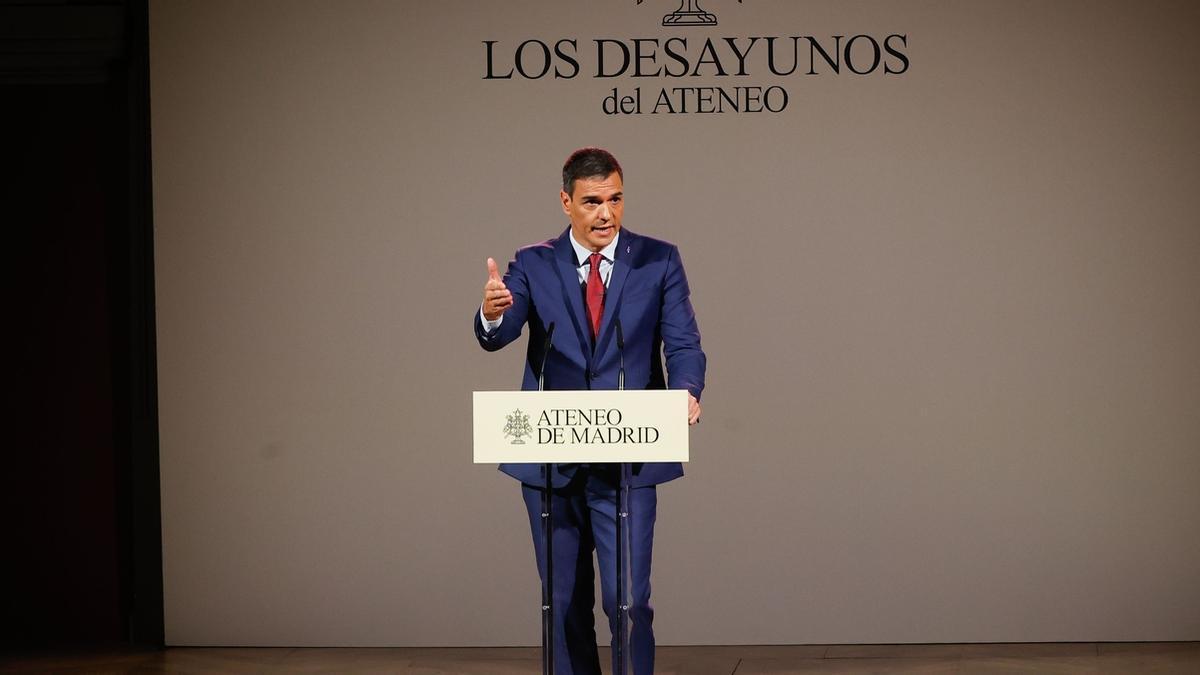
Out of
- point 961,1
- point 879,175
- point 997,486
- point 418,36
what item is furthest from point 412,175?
point 997,486

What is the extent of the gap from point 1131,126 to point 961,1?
847 mm

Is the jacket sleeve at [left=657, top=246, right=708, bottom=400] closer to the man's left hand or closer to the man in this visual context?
the man

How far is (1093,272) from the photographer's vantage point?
5504 mm

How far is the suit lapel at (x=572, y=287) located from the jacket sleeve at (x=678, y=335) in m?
0.24

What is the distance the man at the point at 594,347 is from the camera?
396cm

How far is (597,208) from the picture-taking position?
4.02 m

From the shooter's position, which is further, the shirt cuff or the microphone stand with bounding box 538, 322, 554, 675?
the shirt cuff

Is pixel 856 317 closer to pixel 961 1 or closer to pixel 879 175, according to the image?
pixel 879 175

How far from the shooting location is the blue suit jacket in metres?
3.97

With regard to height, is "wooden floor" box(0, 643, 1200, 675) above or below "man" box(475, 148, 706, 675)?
below

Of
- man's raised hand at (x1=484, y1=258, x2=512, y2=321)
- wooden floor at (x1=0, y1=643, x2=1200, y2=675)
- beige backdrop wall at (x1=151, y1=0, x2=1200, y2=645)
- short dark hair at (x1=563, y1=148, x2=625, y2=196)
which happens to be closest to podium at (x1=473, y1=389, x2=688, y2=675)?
man's raised hand at (x1=484, y1=258, x2=512, y2=321)

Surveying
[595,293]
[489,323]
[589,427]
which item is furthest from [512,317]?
[589,427]

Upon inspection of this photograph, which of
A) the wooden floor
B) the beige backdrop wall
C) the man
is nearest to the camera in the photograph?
the man

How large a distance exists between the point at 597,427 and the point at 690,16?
2575 millimetres
